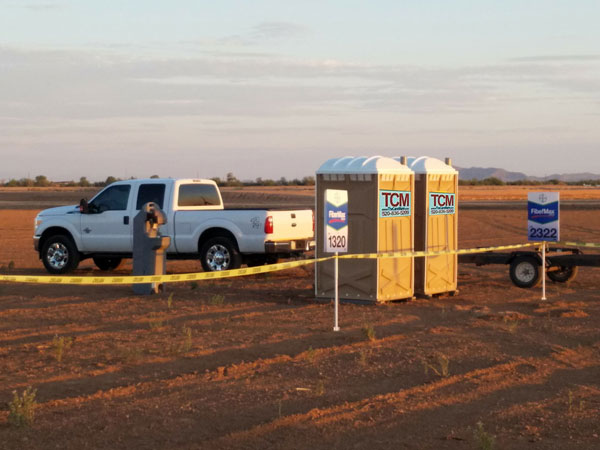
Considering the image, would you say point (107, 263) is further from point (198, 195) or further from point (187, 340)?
point (187, 340)

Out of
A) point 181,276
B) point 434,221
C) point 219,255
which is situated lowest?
point 219,255

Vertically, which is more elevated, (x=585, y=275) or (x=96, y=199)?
(x=96, y=199)

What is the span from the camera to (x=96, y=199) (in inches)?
796

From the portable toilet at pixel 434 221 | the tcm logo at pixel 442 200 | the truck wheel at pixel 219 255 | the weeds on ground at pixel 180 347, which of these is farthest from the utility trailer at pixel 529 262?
the weeds on ground at pixel 180 347

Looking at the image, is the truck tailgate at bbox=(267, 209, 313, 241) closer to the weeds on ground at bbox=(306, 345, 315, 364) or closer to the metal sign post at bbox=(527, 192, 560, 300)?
the metal sign post at bbox=(527, 192, 560, 300)

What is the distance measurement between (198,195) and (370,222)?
6.34 meters

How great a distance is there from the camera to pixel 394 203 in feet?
49.5

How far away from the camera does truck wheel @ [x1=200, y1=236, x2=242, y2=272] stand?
61.0 feet

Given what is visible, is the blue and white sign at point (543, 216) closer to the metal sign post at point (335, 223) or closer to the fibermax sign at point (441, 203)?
the fibermax sign at point (441, 203)

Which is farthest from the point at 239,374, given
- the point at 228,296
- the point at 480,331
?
the point at 228,296

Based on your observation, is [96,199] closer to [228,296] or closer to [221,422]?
[228,296]

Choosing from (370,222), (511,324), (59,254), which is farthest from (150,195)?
(511,324)

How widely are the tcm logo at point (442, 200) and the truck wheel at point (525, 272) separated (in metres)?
1.93

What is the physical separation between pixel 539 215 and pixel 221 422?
391 inches
